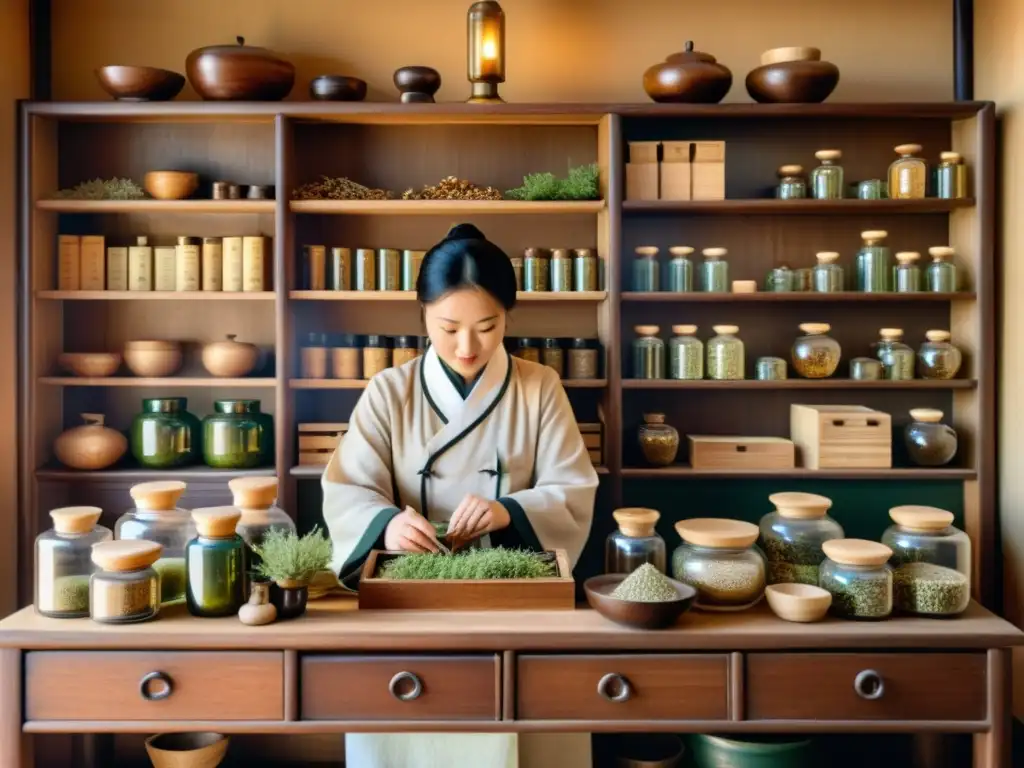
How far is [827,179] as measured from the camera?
3.37m

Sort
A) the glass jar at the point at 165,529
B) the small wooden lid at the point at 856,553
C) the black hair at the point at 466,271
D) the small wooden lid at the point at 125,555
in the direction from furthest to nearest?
1. the black hair at the point at 466,271
2. the glass jar at the point at 165,529
3. the small wooden lid at the point at 856,553
4. the small wooden lid at the point at 125,555

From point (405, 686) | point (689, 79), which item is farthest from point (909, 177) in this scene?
point (405, 686)

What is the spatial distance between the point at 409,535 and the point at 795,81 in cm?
210

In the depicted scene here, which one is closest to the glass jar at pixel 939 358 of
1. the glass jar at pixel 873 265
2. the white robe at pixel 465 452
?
the glass jar at pixel 873 265

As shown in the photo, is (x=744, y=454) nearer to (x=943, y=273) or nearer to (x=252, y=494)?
(x=943, y=273)

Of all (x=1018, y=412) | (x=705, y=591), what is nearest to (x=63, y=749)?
(x=705, y=591)

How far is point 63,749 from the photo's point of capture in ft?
10.8

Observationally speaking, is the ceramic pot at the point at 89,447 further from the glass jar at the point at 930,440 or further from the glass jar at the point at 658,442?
the glass jar at the point at 930,440

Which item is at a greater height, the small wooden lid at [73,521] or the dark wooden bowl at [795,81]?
the dark wooden bowl at [795,81]

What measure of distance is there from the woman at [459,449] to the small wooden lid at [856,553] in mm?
758

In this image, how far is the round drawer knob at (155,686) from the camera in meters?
2.01

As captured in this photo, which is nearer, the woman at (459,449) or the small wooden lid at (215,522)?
the small wooden lid at (215,522)

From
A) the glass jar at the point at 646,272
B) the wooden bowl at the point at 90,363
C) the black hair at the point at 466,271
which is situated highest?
the glass jar at the point at 646,272

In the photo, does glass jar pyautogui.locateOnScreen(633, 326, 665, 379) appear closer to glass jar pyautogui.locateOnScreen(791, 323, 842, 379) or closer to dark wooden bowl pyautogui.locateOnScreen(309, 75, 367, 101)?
glass jar pyautogui.locateOnScreen(791, 323, 842, 379)
